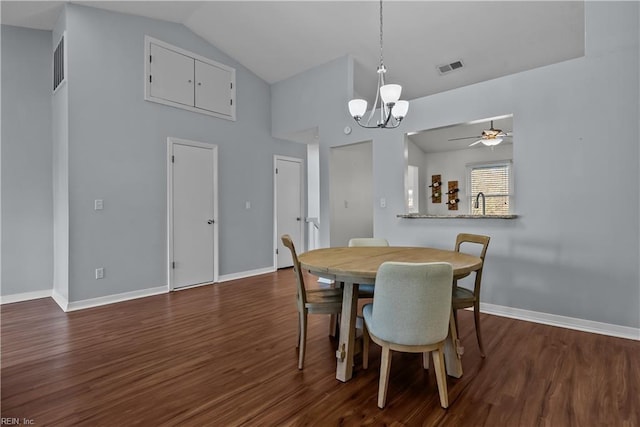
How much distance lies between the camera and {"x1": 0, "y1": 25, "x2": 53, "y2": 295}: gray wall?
12.4 feet

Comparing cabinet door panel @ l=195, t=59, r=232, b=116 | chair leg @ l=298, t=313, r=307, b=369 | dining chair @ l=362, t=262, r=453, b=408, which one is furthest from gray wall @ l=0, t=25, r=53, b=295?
dining chair @ l=362, t=262, r=453, b=408

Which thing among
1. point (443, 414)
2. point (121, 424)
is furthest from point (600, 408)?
point (121, 424)

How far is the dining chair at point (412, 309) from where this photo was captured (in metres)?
1.62

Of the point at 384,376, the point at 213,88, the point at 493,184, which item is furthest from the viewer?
the point at 493,184

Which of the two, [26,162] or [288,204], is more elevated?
[26,162]

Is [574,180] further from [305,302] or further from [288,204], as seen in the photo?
[288,204]

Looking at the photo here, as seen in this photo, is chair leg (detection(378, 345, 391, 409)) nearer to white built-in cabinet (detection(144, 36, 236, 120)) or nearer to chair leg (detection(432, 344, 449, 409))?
chair leg (detection(432, 344, 449, 409))

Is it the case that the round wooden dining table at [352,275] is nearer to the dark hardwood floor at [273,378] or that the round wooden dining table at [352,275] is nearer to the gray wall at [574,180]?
the dark hardwood floor at [273,378]

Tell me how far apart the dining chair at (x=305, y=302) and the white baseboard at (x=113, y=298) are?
2.68m

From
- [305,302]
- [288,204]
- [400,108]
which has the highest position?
[400,108]

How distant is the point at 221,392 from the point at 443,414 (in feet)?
4.08

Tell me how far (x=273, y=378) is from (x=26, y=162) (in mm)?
4031

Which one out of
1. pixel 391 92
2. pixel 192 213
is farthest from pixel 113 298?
pixel 391 92

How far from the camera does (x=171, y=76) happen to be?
4270 mm
